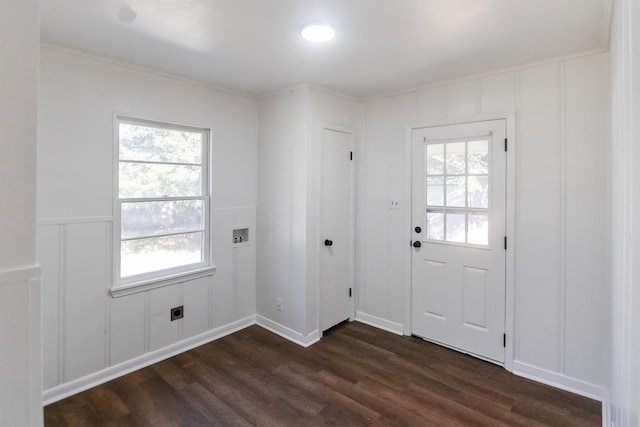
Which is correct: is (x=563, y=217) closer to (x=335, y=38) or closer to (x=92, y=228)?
(x=335, y=38)

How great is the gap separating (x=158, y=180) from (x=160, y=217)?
1.06ft

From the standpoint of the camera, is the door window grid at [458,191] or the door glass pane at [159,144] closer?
the door glass pane at [159,144]

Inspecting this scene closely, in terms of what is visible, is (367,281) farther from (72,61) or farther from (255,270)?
(72,61)

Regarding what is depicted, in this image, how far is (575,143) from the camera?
243cm

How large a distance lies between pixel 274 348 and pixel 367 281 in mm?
1197

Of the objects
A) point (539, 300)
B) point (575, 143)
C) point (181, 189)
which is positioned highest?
point (575, 143)

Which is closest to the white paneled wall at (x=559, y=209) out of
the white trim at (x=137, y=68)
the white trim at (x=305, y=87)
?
the white trim at (x=305, y=87)

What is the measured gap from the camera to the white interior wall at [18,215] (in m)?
0.82

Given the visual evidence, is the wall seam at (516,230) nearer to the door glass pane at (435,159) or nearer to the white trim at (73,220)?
the door glass pane at (435,159)

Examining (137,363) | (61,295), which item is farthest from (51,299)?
(137,363)

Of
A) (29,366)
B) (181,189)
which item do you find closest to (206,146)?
(181,189)

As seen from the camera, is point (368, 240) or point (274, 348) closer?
point (274, 348)

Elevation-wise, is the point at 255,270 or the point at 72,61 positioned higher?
the point at 72,61

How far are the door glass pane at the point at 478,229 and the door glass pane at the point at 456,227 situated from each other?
61 mm
